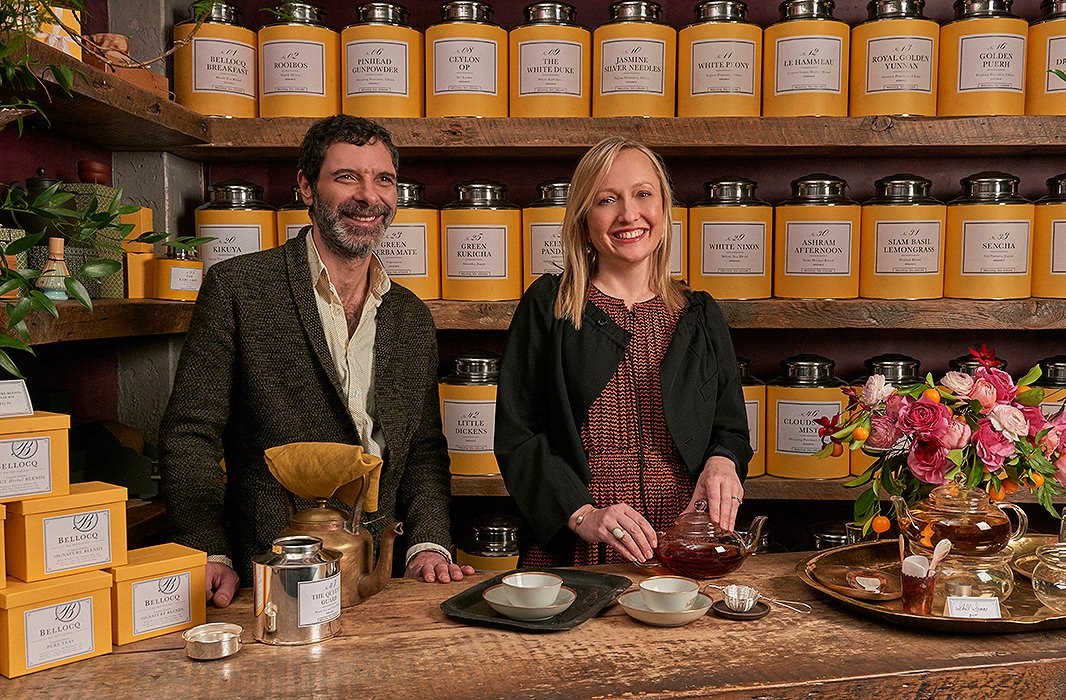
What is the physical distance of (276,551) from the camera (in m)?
1.14

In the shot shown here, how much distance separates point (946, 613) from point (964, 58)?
1.26m

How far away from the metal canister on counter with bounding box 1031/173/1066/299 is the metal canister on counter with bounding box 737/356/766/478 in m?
0.61

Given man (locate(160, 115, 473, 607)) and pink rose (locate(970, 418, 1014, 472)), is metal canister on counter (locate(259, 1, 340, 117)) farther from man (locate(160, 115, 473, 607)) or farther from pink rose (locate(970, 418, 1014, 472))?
pink rose (locate(970, 418, 1014, 472))

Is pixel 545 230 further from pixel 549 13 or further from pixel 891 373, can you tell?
pixel 891 373

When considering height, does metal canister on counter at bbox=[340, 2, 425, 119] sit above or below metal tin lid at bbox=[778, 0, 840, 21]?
below

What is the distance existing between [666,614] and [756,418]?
3.15 ft

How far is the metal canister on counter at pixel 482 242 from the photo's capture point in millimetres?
2039

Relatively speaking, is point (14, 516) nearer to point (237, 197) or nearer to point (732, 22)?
point (237, 197)

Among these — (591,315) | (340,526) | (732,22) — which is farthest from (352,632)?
(732,22)

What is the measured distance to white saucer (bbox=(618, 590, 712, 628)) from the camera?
120 cm

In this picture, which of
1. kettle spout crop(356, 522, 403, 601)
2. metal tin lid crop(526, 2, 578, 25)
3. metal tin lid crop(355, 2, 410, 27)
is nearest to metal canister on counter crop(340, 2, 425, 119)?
metal tin lid crop(355, 2, 410, 27)

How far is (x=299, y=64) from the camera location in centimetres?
203

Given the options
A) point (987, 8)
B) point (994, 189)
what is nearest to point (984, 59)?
point (987, 8)

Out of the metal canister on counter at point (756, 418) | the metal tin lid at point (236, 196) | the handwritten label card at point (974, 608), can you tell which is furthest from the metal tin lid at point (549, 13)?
the handwritten label card at point (974, 608)
